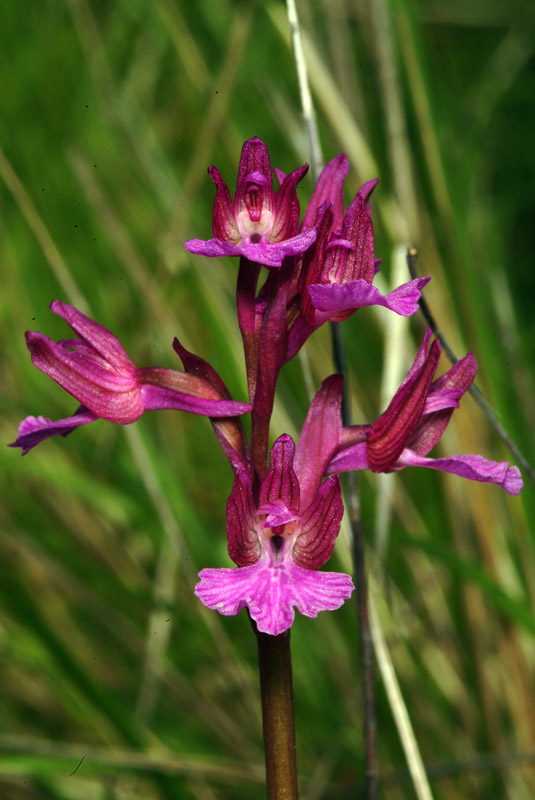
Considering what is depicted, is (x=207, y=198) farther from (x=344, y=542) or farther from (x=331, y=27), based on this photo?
(x=344, y=542)

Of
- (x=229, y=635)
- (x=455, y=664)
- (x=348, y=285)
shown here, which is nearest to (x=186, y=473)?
(x=229, y=635)

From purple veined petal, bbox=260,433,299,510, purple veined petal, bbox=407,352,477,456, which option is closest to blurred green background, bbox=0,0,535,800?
purple veined petal, bbox=407,352,477,456

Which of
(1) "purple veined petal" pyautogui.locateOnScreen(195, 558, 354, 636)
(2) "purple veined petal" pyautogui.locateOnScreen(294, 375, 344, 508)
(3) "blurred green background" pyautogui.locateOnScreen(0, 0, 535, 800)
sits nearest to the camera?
(1) "purple veined petal" pyautogui.locateOnScreen(195, 558, 354, 636)

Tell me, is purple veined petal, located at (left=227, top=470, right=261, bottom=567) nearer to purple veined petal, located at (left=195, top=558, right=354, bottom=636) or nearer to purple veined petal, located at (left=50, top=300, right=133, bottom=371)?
purple veined petal, located at (left=195, top=558, right=354, bottom=636)

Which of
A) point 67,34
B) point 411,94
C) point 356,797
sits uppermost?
point 67,34

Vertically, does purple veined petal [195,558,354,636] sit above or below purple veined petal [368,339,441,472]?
below
